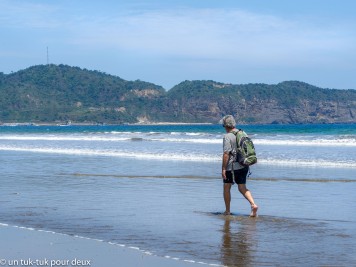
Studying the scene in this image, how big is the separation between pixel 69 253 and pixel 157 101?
15823cm

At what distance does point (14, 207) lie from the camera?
39.4 feet

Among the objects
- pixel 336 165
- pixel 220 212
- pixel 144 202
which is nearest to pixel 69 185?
pixel 144 202

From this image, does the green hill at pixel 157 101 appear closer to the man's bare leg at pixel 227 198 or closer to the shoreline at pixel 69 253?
the man's bare leg at pixel 227 198

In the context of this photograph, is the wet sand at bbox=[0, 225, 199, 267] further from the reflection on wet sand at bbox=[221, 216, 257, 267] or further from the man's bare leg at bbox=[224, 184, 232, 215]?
the man's bare leg at bbox=[224, 184, 232, 215]

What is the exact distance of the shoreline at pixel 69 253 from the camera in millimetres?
7633

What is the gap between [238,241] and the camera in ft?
29.1

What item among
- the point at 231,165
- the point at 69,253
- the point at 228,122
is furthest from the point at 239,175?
the point at 69,253

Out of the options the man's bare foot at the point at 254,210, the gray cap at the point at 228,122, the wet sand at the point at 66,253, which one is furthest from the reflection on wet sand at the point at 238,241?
the gray cap at the point at 228,122

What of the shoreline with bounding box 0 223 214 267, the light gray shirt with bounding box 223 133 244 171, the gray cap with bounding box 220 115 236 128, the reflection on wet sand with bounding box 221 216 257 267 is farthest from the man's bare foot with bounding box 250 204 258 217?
the shoreline with bounding box 0 223 214 267

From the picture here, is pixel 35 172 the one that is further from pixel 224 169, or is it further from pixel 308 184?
pixel 224 169

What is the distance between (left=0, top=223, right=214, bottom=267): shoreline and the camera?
25.0 ft

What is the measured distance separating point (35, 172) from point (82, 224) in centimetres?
998

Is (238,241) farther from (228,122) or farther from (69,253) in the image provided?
(228,122)

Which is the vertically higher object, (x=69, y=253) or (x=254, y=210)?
(x=254, y=210)
